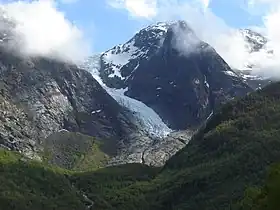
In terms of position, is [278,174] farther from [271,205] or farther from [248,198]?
[248,198]

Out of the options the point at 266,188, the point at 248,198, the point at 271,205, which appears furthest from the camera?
the point at 248,198

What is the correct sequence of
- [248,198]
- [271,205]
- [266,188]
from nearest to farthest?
[271,205]
[266,188]
[248,198]

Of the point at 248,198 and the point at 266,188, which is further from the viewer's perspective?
the point at 248,198

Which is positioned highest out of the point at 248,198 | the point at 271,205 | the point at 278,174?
the point at 248,198

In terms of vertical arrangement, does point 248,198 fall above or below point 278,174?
above

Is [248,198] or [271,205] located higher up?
[248,198]

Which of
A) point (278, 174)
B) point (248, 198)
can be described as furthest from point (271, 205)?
point (248, 198)

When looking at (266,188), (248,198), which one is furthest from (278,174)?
(248,198)

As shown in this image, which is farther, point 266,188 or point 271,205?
point 266,188
